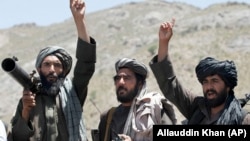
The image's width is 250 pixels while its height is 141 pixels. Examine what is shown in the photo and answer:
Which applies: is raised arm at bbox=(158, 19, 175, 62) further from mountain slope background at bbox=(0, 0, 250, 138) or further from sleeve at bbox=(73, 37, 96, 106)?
mountain slope background at bbox=(0, 0, 250, 138)

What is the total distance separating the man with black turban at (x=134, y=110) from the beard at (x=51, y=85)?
498 millimetres

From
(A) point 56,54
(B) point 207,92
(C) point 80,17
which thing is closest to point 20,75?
(A) point 56,54

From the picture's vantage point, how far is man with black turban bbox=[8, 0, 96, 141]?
598 centimetres

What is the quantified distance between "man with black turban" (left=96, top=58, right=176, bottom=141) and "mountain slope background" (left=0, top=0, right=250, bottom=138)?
2473 centimetres

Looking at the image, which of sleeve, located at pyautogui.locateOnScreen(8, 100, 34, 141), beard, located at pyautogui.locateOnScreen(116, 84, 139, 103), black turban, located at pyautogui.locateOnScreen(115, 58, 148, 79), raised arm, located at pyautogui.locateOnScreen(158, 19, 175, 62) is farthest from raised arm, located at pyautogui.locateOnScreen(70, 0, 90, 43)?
sleeve, located at pyautogui.locateOnScreen(8, 100, 34, 141)

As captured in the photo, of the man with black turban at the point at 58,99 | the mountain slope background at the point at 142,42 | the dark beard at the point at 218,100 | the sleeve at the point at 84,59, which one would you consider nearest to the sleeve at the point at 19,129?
the man with black turban at the point at 58,99

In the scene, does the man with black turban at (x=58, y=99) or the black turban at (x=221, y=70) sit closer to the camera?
the black turban at (x=221, y=70)

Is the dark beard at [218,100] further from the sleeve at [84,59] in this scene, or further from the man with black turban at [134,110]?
the sleeve at [84,59]

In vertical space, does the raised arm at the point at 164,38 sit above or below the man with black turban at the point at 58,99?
above

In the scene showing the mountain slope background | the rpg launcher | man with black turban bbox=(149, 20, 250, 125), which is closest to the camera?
the rpg launcher

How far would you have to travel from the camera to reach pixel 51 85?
20.0 ft

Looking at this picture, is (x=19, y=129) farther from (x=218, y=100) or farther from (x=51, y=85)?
(x=218, y=100)

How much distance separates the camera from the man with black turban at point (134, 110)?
19.3 feet

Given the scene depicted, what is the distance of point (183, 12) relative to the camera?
8550 cm
